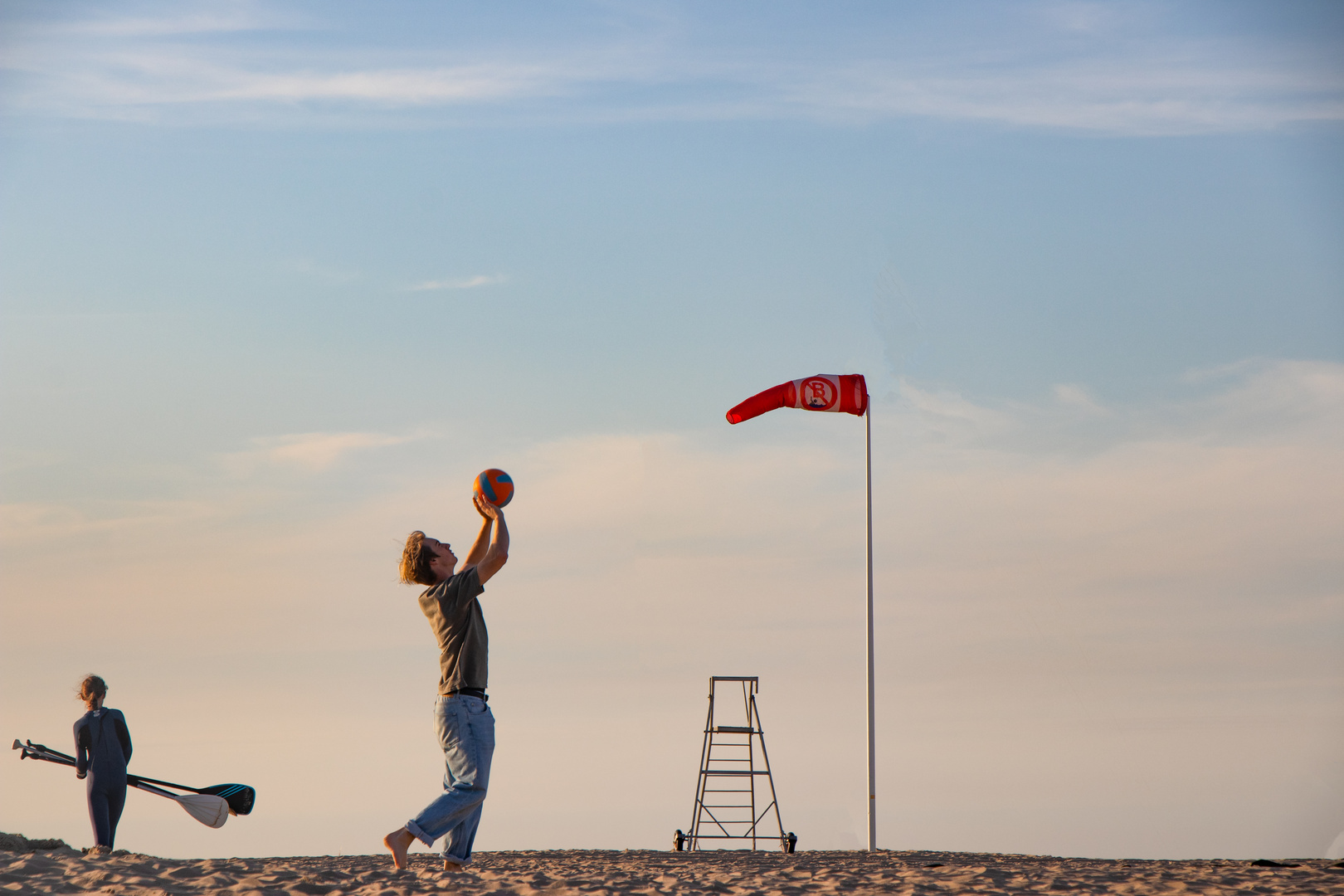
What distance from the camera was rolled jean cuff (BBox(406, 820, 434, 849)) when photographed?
23.9ft

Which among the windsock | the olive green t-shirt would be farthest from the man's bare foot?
the windsock

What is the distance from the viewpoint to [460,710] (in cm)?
738

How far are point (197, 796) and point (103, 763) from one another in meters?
0.81

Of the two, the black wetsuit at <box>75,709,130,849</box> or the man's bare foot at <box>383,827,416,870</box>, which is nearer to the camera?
the man's bare foot at <box>383,827,416,870</box>

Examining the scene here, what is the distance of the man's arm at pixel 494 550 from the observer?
7496 millimetres

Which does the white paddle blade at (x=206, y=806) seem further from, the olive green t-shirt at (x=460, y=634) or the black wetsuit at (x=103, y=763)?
the olive green t-shirt at (x=460, y=634)

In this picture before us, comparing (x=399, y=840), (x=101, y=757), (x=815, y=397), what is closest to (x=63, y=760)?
(x=101, y=757)

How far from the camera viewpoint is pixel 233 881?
24.5 ft

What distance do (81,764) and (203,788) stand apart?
1.01 meters

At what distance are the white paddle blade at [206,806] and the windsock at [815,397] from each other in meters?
8.19

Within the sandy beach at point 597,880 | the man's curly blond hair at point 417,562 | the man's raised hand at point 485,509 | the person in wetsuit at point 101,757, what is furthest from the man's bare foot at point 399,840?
the person in wetsuit at point 101,757

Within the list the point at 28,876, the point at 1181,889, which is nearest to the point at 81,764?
the point at 28,876

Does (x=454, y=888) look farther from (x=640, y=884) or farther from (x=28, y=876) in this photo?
(x=28, y=876)

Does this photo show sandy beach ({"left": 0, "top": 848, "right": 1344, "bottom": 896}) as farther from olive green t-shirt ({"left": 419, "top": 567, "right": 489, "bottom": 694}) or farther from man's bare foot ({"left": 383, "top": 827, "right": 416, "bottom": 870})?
olive green t-shirt ({"left": 419, "top": 567, "right": 489, "bottom": 694})
